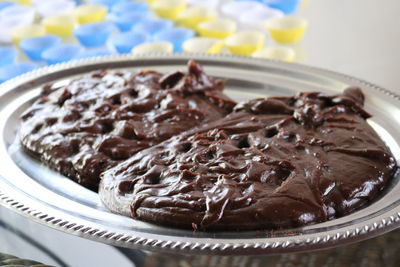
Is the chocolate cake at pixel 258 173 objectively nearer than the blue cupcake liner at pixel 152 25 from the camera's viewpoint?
Yes

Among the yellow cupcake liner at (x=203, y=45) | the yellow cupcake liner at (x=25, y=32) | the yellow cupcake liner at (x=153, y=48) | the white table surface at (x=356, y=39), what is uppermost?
the yellow cupcake liner at (x=153, y=48)

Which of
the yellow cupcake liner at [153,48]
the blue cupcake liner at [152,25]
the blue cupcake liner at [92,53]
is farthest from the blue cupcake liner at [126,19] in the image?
the yellow cupcake liner at [153,48]

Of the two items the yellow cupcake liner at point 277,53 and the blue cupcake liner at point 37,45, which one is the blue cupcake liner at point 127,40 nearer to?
the blue cupcake liner at point 37,45

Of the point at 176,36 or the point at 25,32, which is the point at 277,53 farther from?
the point at 25,32

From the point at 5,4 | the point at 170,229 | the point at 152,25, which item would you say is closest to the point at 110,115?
the point at 170,229

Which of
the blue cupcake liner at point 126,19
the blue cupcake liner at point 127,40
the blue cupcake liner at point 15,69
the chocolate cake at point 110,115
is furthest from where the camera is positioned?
the blue cupcake liner at point 126,19

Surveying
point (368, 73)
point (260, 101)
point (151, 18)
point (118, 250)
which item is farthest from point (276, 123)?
point (151, 18)

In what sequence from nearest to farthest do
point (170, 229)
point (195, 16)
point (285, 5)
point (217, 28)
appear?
point (170, 229), point (217, 28), point (195, 16), point (285, 5)
